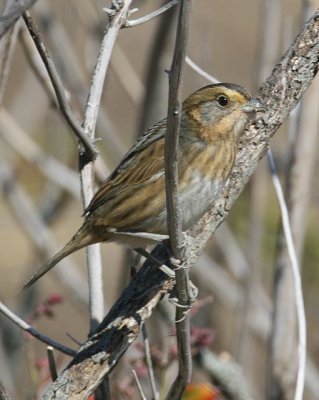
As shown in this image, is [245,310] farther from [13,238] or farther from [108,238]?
[13,238]

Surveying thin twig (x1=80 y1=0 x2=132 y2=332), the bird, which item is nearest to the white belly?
the bird

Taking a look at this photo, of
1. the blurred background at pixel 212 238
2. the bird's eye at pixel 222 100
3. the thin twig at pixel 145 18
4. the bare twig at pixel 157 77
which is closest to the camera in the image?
the thin twig at pixel 145 18

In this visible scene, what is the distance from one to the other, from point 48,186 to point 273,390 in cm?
215

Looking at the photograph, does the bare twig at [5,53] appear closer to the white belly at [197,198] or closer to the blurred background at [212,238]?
the blurred background at [212,238]

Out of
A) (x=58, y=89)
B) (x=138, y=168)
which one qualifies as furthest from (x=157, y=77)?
(x=58, y=89)

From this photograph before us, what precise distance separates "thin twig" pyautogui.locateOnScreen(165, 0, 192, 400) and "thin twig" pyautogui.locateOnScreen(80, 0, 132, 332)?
1.16 ft

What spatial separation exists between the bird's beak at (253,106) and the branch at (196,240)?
0.02 meters

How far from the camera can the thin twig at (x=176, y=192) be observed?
2146mm

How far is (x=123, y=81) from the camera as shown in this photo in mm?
5293

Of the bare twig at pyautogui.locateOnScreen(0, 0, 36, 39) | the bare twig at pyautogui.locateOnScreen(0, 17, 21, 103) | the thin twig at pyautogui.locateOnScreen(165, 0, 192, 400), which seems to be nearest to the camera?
the bare twig at pyautogui.locateOnScreen(0, 0, 36, 39)

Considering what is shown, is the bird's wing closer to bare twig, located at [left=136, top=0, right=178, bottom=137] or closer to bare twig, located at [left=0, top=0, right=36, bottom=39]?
bare twig, located at [left=136, top=0, right=178, bottom=137]

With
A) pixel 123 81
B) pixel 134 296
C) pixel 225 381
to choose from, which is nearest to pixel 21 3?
pixel 134 296

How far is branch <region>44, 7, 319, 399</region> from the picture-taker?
10.0 feet

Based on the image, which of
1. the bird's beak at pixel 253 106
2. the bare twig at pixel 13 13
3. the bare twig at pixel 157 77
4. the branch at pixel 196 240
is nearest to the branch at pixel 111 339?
the branch at pixel 196 240
